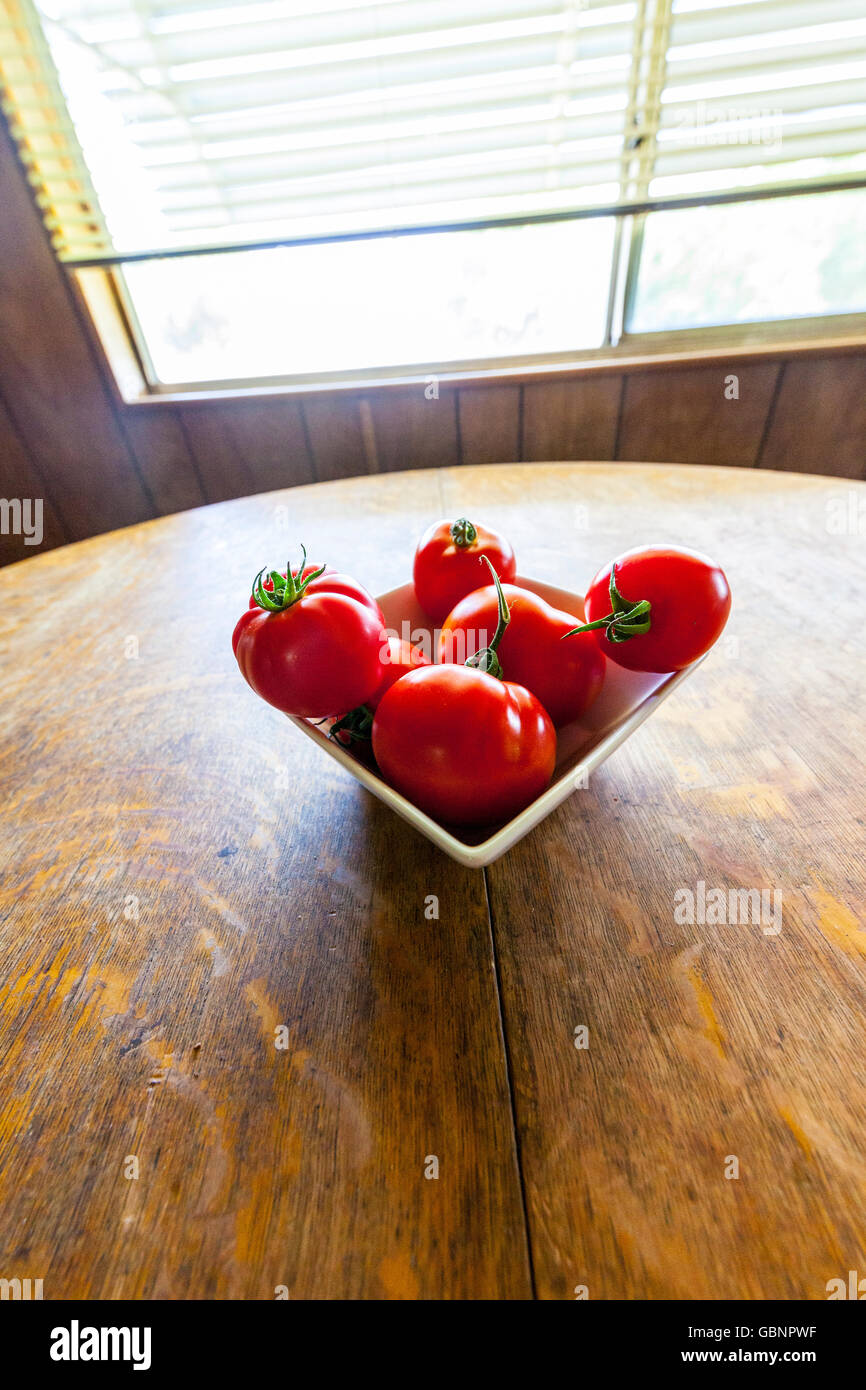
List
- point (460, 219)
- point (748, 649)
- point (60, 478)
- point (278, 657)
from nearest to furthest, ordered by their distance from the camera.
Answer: point (278, 657)
point (748, 649)
point (460, 219)
point (60, 478)

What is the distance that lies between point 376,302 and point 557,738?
1435 mm

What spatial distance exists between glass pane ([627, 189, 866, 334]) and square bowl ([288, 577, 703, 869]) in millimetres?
1280

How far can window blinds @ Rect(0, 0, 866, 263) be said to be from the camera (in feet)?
3.60

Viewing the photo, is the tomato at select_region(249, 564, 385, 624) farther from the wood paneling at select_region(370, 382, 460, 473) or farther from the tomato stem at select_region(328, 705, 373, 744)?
the wood paneling at select_region(370, 382, 460, 473)

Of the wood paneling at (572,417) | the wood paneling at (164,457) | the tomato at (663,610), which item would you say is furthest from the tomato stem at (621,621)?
the wood paneling at (164,457)

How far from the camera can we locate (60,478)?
1.51m

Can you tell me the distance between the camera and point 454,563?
44 cm

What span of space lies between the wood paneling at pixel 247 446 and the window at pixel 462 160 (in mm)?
240

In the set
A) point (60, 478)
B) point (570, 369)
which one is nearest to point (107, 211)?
point (60, 478)

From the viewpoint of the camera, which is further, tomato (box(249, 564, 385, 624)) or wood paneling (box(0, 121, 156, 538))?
wood paneling (box(0, 121, 156, 538))

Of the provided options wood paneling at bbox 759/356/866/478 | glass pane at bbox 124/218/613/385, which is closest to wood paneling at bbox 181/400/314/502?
glass pane at bbox 124/218/613/385

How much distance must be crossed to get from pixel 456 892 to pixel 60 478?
162 cm

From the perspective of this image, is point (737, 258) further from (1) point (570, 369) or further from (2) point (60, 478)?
(2) point (60, 478)

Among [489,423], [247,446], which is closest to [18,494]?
[247,446]
